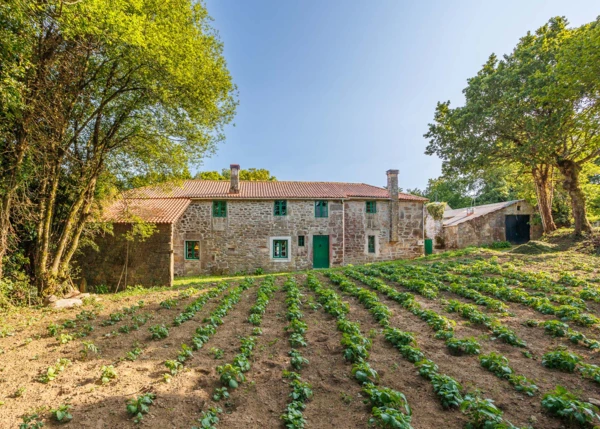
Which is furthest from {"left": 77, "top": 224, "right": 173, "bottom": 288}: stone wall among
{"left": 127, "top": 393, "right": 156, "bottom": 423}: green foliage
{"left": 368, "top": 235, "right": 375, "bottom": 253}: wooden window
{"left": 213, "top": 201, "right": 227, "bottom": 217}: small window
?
{"left": 368, "top": 235, "right": 375, "bottom": 253}: wooden window

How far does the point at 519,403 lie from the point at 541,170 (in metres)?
20.5

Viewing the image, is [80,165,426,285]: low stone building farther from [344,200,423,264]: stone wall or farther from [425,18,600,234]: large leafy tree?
[425,18,600,234]: large leafy tree

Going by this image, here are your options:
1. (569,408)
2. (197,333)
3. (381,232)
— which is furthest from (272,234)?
(569,408)

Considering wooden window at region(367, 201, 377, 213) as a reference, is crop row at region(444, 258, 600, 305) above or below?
below

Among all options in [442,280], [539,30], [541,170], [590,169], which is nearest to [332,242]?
[442,280]

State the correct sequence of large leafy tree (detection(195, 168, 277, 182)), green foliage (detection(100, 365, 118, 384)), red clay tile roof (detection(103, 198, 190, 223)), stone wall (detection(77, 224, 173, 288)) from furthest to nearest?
large leafy tree (detection(195, 168, 277, 182)), stone wall (detection(77, 224, 173, 288)), red clay tile roof (detection(103, 198, 190, 223)), green foliage (detection(100, 365, 118, 384))

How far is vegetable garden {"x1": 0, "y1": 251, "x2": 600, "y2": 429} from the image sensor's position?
3158mm

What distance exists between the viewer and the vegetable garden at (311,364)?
10.4 ft

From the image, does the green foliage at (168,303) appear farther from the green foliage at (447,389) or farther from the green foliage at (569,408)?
the green foliage at (569,408)

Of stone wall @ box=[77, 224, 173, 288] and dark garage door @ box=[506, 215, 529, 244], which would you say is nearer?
stone wall @ box=[77, 224, 173, 288]

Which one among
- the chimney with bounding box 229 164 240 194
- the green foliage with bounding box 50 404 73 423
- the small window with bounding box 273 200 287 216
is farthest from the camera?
the chimney with bounding box 229 164 240 194

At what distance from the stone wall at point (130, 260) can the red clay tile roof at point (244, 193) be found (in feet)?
3.96

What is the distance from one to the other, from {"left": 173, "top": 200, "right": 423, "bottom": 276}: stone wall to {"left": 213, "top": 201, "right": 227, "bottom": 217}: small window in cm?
27

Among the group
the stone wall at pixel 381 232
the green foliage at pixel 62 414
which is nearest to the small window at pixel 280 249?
the stone wall at pixel 381 232
